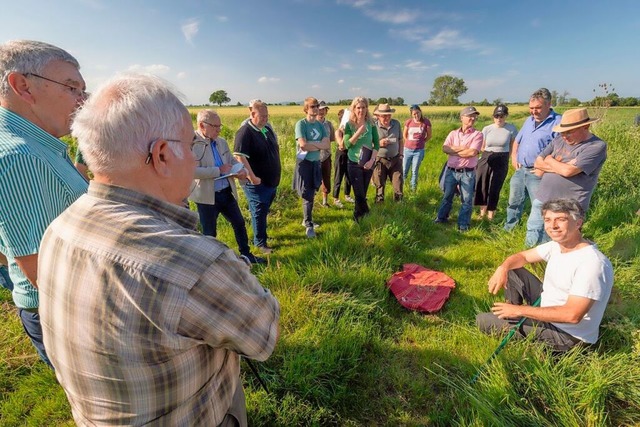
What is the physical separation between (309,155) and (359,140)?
78cm

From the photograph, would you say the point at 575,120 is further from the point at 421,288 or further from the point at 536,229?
the point at 421,288

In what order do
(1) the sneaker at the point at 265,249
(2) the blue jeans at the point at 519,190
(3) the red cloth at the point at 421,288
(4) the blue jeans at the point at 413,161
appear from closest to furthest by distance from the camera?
(3) the red cloth at the point at 421,288
(2) the blue jeans at the point at 519,190
(1) the sneaker at the point at 265,249
(4) the blue jeans at the point at 413,161

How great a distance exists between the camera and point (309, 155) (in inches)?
185

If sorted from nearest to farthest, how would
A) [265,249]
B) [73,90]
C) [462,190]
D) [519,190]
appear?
[73,90]
[265,249]
[519,190]
[462,190]

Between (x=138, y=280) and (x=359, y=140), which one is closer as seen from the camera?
(x=138, y=280)

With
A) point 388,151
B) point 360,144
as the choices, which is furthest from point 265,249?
point 388,151

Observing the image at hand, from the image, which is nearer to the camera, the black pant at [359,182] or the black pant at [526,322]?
the black pant at [526,322]

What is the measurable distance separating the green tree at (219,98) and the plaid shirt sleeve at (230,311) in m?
62.8

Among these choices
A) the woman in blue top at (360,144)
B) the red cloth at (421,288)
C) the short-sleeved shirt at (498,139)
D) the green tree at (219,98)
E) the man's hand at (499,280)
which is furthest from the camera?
the green tree at (219,98)

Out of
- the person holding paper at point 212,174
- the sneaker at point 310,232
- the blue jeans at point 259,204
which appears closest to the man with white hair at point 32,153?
the person holding paper at point 212,174

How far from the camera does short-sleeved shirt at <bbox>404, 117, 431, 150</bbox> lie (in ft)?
20.9

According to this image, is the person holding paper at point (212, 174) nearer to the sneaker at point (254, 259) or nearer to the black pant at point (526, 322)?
the sneaker at point (254, 259)

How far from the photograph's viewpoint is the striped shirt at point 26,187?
1303 mm

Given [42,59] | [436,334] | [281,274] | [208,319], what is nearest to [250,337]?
[208,319]
